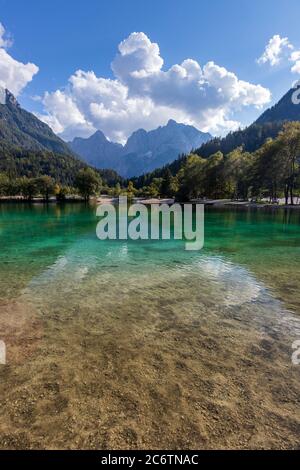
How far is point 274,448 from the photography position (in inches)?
170

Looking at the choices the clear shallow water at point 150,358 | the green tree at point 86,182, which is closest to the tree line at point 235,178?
the green tree at point 86,182

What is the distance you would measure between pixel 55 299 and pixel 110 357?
5.08 meters

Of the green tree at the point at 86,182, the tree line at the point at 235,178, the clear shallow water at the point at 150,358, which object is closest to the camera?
the clear shallow water at the point at 150,358

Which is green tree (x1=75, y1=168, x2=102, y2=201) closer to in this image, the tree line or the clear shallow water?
the tree line

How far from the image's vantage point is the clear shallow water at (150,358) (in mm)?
4648

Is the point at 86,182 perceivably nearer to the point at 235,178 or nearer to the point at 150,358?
the point at 235,178

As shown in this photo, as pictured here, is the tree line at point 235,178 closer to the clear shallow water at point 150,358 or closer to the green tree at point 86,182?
the green tree at point 86,182

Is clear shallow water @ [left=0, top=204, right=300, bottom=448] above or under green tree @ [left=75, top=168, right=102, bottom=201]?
under

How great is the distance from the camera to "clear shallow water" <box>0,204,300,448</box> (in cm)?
465

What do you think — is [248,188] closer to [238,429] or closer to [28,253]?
[28,253]

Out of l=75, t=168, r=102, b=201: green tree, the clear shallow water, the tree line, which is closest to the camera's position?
the clear shallow water

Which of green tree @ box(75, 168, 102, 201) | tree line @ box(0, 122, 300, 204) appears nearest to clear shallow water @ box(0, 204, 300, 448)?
tree line @ box(0, 122, 300, 204)
